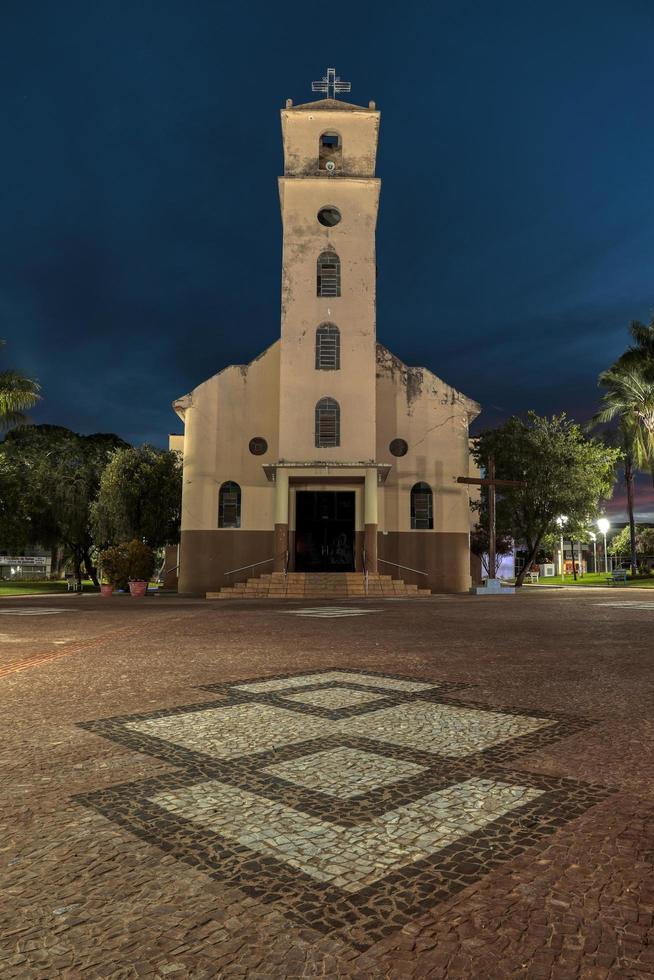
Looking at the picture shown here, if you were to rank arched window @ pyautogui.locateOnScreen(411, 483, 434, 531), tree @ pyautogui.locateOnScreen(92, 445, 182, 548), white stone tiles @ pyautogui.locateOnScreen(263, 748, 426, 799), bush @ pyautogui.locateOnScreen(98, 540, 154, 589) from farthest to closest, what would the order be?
tree @ pyautogui.locateOnScreen(92, 445, 182, 548)
arched window @ pyautogui.locateOnScreen(411, 483, 434, 531)
bush @ pyautogui.locateOnScreen(98, 540, 154, 589)
white stone tiles @ pyautogui.locateOnScreen(263, 748, 426, 799)

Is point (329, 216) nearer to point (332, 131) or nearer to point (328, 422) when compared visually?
point (332, 131)

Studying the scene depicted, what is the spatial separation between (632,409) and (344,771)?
38.0 meters

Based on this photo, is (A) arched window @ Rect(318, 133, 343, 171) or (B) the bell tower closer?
(B) the bell tower

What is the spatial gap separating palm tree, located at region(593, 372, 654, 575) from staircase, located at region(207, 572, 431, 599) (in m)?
18.6

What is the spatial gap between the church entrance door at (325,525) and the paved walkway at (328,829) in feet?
71.0

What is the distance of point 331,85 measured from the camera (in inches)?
1177

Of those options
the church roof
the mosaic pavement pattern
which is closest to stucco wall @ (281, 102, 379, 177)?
the church roof

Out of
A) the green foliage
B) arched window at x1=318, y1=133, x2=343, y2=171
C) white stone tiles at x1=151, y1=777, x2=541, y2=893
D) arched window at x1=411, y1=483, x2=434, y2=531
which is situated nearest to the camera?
white stone tiles at x1=151, y1=777, x2=541, y2=893

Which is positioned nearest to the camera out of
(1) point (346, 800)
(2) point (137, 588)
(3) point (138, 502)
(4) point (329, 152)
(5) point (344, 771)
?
(1) point (346, 800)

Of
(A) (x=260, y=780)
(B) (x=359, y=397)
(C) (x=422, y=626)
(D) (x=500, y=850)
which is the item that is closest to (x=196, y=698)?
(A) (x=260, y=780)

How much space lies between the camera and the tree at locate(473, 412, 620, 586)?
95.7 ft

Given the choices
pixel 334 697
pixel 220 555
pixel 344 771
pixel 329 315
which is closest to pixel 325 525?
pixel 220 555

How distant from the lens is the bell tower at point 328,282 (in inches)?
1029

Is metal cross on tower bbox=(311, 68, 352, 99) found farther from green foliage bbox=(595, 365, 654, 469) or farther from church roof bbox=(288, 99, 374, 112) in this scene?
green foliage bbox=(595, 365, 654, 469)
